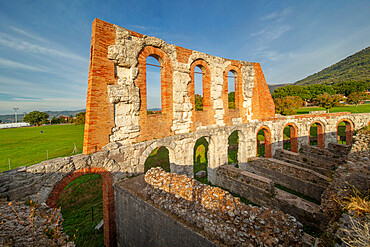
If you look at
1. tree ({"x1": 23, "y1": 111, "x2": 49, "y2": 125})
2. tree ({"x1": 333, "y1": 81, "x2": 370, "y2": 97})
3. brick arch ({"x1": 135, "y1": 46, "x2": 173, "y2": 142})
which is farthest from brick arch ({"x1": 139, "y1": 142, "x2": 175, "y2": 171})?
tree ({"x1": 333, "y1": 81, "x2": 370, "y2": 97})

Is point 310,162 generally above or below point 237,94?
below

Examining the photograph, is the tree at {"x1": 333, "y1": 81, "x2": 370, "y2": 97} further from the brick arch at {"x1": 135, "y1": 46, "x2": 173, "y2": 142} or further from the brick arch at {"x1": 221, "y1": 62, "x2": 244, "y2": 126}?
the brick arch at {"x1": 135, "y1": 46, "x2": 173, "y2": 142}

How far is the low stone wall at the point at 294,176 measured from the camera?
7.40m

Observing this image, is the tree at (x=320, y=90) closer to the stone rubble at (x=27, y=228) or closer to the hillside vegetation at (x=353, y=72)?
the hillside vegetation at (x=353, y=72)

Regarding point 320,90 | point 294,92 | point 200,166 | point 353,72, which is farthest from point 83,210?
point 353,72

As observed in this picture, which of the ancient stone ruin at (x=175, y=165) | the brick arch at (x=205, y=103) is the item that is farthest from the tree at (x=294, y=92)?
Result: the brick arch at (x=205, y=103)

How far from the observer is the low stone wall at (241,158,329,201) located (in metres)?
7.40

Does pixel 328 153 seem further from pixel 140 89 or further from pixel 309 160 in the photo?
pixel 140 89

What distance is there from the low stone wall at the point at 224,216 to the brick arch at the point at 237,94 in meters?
6.32

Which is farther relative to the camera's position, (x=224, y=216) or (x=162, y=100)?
(x=162, y=100)

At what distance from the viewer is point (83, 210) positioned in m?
8.07

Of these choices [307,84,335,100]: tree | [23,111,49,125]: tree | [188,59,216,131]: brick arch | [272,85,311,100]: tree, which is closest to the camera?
[188,59,216,131]: brick arch

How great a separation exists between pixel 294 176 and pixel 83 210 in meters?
10.7

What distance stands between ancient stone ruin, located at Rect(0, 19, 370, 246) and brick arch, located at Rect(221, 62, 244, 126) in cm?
7
